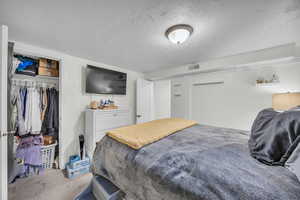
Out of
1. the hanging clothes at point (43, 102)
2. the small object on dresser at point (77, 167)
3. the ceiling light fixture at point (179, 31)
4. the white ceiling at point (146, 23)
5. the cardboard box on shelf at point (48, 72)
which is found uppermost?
the white ceiling at point (146, 23)

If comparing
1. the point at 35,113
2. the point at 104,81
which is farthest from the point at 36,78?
the point at 104,81

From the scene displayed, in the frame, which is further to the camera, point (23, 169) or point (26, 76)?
point (26, 76)

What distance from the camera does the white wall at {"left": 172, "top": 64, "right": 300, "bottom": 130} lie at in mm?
2105

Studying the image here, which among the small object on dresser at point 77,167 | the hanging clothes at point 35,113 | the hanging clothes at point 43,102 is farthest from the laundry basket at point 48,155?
the hanging clothes at point 43,102

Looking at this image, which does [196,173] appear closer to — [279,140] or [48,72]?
[279,140]

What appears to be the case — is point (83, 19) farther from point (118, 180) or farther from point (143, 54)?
point (118, 180)

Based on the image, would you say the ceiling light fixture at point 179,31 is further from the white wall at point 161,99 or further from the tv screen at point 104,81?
the white wall at point 161,99

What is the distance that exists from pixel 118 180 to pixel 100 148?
1.46 feet

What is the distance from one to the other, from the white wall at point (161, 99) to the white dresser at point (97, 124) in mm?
2151

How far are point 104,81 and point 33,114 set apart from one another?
1.37m

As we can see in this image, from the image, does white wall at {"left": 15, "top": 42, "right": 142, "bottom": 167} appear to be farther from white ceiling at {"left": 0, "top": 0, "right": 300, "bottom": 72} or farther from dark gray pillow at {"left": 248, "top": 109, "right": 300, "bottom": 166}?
dark gray pillow at {"left": 248, "top": 109, "right": 300, "bottom": 166}

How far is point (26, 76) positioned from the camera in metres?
2.04

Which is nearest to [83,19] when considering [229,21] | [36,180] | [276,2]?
[229,21]

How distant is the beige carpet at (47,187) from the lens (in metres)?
1.46
